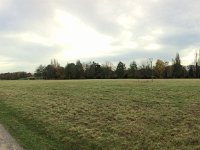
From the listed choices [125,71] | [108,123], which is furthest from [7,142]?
[125,71]

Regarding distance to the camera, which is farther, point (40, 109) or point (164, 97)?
point (164, 97)

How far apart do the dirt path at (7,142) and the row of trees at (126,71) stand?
114 m

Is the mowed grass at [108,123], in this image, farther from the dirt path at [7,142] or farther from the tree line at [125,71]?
the tree line at [125,71]

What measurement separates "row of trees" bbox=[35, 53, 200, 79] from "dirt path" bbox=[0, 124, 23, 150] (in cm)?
11393

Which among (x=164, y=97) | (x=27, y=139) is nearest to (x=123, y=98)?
(x=164, y=97)

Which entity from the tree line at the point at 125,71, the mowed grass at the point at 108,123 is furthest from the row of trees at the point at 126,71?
the mowed grass at the point at 108,123

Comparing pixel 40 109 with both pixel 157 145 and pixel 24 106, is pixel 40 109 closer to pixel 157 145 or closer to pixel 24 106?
pixel 24 106

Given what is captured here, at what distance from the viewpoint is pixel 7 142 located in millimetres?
17938

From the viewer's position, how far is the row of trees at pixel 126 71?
135 m

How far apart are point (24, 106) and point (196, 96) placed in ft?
48.9

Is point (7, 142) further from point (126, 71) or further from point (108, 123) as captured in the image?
point (126, 71)

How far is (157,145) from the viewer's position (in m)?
17.3

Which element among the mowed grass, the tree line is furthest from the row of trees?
the mowed grass

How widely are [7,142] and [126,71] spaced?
128 metres
